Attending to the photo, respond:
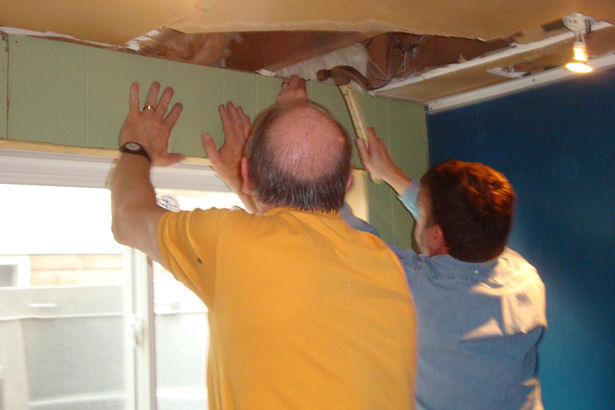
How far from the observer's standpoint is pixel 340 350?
0.93 m

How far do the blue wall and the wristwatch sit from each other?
136cm

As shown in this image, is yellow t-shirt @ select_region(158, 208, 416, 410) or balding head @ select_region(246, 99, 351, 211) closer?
yellow t-shirt @ select_region(158, 208, 416, 410)

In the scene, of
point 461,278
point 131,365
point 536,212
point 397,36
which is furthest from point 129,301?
point 536,212

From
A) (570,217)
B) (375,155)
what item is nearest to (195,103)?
(375,155)

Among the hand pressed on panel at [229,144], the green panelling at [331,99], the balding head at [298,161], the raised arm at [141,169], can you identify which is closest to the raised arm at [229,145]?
the hand pressed on panel at [229,144]

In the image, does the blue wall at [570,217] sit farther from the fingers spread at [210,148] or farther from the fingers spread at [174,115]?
the fingers spread at [174,115]

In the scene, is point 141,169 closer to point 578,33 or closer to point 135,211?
point 135,211

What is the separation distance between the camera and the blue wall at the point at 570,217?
73.9 inches

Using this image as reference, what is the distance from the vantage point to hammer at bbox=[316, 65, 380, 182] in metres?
2.04

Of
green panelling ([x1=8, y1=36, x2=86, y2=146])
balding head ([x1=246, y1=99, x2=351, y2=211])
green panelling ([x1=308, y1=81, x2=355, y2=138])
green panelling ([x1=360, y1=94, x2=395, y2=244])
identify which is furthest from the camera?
green panelling ([x1=360, y1=94, x2=395, y2=244])

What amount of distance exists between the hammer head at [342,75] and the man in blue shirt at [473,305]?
0.65m

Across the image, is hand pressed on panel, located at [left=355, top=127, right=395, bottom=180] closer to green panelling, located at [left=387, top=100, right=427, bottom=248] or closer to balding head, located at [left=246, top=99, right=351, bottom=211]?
green panelling, located at [left=387, top=100, right=427, bottom=248]

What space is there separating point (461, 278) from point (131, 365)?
1.09m

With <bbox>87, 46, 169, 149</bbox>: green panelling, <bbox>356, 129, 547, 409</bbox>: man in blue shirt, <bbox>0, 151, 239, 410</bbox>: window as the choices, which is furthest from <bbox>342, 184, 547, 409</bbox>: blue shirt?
<bbox>0, 151, 239, 410</bbox>: window
